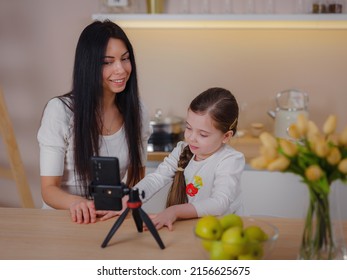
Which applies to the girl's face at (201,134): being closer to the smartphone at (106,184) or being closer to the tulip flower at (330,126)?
the smartphone at (106,184)

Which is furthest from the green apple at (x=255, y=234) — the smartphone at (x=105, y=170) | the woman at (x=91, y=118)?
the woman at (x=91, y=118)

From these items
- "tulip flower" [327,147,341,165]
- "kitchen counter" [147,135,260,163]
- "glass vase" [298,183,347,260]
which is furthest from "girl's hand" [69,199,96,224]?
"kitchen counter" [147,135,260,163]

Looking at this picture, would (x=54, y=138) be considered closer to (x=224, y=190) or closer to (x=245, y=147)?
(x=224, y=190)

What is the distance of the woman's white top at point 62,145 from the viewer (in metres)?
1.94

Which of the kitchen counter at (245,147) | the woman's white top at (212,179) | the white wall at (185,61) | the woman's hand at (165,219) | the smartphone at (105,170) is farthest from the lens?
the white wall at (185,61)

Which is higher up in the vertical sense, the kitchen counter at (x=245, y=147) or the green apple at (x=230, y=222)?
the green apple at (x=230, y=222)

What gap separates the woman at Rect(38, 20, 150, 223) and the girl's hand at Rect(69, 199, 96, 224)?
0.28m

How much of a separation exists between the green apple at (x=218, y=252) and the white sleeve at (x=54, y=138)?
37.7 inches

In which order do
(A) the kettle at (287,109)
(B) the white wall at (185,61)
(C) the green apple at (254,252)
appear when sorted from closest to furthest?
(C) the green apple at (254,252)
(A) the kettle at (287,109)
(B) the white wall at (185,61)

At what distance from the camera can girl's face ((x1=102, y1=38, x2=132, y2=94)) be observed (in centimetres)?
192

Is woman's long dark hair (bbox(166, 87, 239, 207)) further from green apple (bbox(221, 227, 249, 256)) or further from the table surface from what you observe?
green apple (bbox(221, 227, 249, 256))

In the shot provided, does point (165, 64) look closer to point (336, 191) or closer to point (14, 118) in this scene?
point (14, 118)
